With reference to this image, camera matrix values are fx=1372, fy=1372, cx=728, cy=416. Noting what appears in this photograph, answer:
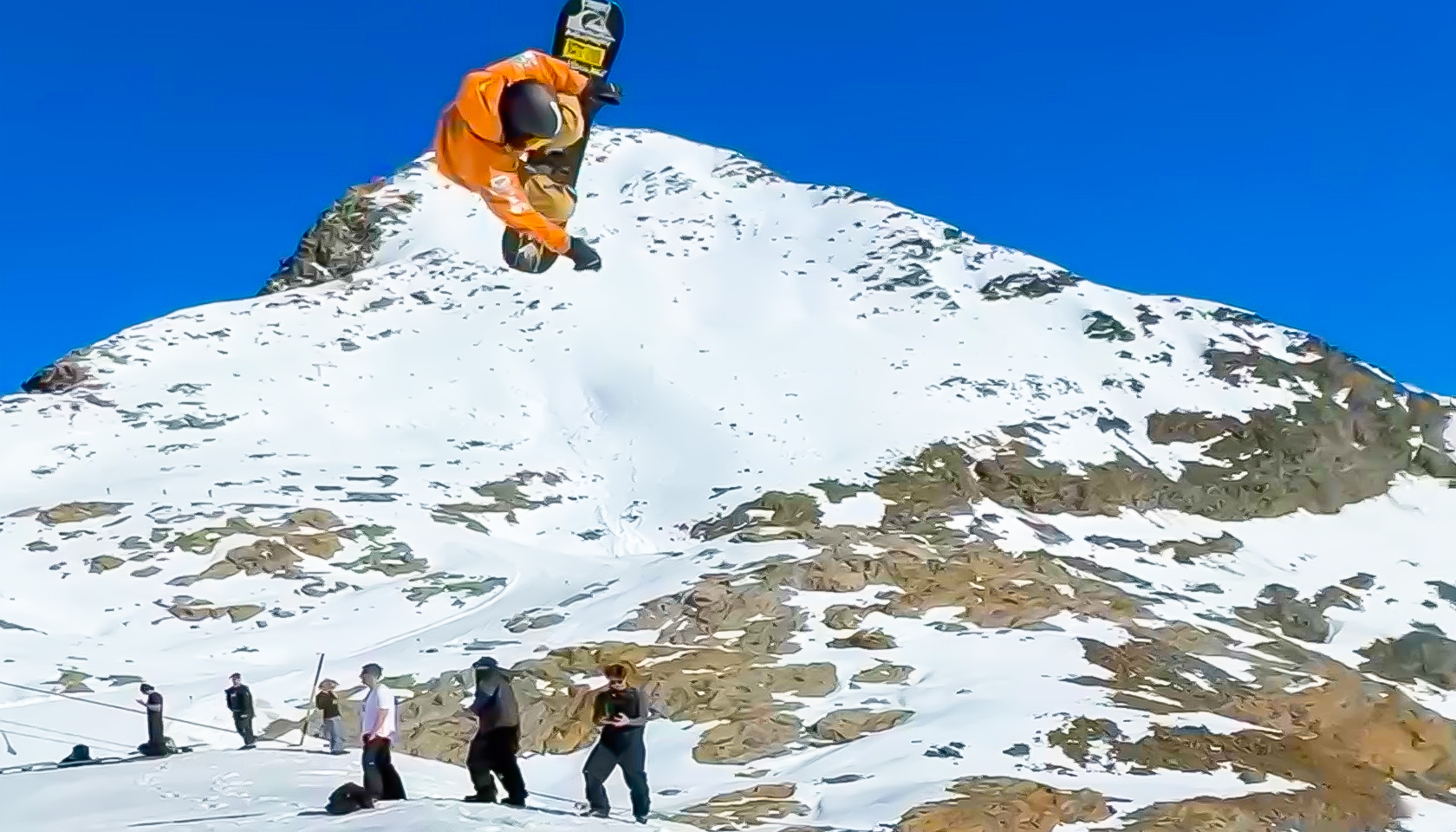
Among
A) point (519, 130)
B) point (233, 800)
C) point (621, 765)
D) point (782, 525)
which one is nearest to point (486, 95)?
point (519, 130)

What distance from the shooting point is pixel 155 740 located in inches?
747

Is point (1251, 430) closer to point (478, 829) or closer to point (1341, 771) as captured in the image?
point (1341, 771)

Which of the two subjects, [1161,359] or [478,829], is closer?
[478,829]

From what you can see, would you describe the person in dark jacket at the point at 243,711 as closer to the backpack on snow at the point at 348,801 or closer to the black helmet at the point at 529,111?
the backpack on snow at the point at 348,801

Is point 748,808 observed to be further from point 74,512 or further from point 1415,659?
point 74,512

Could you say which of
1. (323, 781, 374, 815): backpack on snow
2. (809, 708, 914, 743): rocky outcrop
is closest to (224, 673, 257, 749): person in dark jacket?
(323, 781, 374, 815): backpack on snow

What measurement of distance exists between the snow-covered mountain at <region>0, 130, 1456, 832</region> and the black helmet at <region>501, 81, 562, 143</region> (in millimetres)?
7133

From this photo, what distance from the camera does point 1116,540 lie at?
6644cm

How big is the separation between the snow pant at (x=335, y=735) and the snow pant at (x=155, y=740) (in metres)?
2.22

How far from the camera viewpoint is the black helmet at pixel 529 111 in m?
10.7

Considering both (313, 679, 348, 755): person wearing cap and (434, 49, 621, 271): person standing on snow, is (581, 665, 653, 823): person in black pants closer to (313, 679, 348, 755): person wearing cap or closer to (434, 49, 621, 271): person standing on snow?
(434, 49, 621, 271): person standing on snow

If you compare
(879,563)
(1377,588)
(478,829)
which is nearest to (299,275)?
(879,563)

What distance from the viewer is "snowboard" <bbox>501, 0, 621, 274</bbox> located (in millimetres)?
12352

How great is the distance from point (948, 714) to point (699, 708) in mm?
6609
